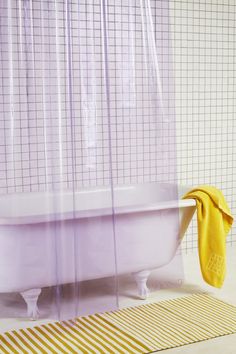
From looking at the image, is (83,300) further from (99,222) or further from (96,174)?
(96,174)

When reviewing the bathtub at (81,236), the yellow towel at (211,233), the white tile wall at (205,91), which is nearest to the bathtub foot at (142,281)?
the bathtub at (81,236)

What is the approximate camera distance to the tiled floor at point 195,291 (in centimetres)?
270

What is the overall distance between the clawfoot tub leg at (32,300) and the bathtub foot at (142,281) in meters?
0.61

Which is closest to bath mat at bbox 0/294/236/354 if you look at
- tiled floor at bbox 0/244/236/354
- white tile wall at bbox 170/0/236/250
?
tiled floor at bbox 0/244/236/354

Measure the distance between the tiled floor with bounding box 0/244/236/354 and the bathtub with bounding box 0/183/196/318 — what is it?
9 centimetres

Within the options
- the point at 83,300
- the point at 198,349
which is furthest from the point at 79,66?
the point at 198,349

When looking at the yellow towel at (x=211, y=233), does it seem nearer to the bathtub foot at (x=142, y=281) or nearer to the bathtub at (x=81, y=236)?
the bathtub at (x=81, y=236)

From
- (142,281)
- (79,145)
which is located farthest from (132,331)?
(79,145)

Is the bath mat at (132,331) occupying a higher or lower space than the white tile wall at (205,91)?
lower

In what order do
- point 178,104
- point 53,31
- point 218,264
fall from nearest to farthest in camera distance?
1. point 53,31
2. point 218,264
3. point 178,104

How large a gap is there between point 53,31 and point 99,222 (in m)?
1.01

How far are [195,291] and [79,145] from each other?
1159 millimetres

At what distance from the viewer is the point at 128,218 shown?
3197 millimetres

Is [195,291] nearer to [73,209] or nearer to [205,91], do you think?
[73,209]
